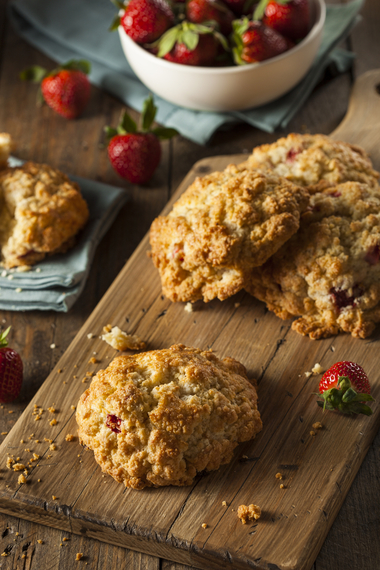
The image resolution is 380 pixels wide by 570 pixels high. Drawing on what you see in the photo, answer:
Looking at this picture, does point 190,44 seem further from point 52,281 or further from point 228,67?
point 52,281

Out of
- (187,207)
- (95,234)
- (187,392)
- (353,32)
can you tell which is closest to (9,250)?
(95,234)

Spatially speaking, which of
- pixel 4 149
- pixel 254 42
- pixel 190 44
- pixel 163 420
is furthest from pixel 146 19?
pixel 163 420

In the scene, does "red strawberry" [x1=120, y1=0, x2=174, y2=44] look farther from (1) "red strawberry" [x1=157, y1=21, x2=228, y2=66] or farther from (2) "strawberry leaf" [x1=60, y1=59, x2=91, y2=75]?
(2) "strawberry leaf" [x1=60, y1=59, x2=91, y2=75]

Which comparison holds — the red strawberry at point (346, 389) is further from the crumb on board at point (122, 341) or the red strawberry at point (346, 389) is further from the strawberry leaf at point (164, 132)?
the strawberry leaf at point (164, 132)

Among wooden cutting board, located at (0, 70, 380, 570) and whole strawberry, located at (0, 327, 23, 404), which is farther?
whole strawberry, located at (0, 327, 23, 404)

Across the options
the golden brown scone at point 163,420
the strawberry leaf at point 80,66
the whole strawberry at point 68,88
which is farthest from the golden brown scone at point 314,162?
the strawberry leaf at point 80,66

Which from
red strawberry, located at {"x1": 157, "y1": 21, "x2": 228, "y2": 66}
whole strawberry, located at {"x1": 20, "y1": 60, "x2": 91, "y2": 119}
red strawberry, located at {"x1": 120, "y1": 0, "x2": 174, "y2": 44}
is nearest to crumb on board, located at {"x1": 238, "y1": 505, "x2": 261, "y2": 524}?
red strawberry, located at {"x1": 157, "y1": 21, "x2": 228, "y2": 66}

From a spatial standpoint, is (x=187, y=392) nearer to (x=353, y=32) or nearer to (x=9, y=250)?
(x=9, y=250)
